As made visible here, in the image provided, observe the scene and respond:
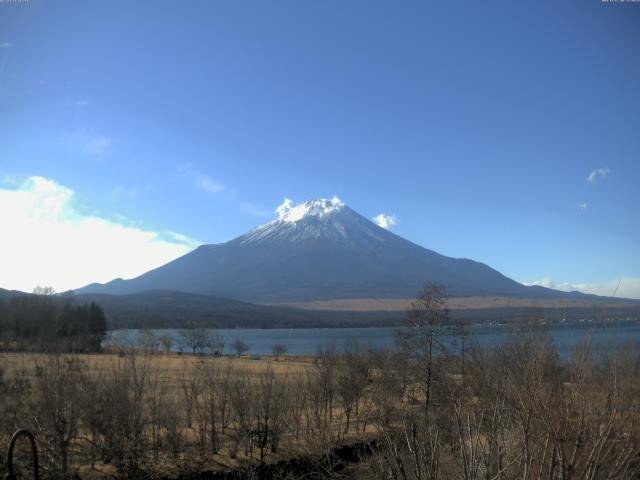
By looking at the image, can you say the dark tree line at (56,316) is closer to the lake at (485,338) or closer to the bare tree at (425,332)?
the lake at (485,338)

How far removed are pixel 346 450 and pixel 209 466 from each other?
563 centimetres

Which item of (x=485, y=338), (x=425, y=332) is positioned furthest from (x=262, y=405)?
(x=485, y=338)

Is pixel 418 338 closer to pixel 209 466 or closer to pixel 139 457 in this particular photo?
pixel 209 466

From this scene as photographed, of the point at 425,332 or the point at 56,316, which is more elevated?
the point at 425,332

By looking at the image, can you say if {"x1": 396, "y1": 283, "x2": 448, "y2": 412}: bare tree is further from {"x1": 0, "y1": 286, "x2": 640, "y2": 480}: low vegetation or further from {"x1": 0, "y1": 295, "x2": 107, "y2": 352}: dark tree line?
{"x1": 0, "y1": 295, "x2": 107, "y2": 352}: dark tree line

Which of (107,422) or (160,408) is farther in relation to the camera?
(160,408)

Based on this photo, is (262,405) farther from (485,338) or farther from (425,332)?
(485,338)

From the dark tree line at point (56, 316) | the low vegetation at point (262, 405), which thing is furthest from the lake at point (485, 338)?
the dark tree line at point (56, 316)

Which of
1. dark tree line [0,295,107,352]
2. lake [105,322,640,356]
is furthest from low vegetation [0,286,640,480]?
dark tree line [0,295,107,352]

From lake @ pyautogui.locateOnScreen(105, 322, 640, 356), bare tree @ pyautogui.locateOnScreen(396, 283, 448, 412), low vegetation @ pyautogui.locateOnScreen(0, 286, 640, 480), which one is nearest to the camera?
lake @ pyautogui.locateOnScreen(105, 322, 640, 356)

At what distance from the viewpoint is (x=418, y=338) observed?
23.1 metres

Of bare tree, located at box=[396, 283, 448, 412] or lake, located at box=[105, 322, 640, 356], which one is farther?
bare tree, located at box=[396, 283, 448, 412]

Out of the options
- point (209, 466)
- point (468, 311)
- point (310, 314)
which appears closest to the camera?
point (209, 466)

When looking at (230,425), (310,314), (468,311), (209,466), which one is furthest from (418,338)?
(310,314)
